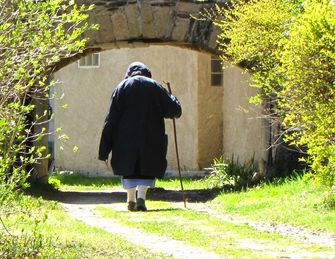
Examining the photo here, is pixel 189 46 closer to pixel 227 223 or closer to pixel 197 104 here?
pixel 227 223

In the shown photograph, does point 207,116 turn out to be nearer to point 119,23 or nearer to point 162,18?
point 162,18

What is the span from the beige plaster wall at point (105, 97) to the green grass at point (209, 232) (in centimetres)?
962

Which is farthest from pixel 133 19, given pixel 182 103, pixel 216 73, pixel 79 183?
pixel 216 73

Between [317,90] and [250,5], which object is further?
[250,5]

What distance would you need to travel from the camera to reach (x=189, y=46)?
45.8 ft

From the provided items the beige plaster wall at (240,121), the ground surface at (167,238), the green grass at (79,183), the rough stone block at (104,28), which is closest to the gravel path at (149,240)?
the ground surface at (167,238)

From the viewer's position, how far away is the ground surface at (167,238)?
7195 mm

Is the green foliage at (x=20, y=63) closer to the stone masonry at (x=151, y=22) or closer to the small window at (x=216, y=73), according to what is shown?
the stone masonry at (x=151, y=22)

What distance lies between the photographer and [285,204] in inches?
410

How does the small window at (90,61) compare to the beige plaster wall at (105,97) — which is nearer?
the beige plaster wall at (105,97)

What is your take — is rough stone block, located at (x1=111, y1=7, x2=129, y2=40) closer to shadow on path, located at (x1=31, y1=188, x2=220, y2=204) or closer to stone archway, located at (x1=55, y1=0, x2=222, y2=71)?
stone archway, located at (x1=55, y1=0, x2=222, y2=71)

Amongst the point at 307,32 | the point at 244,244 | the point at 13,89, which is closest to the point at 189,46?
the point at 307,32

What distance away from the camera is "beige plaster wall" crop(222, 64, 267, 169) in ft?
52.4

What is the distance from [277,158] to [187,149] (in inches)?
279
